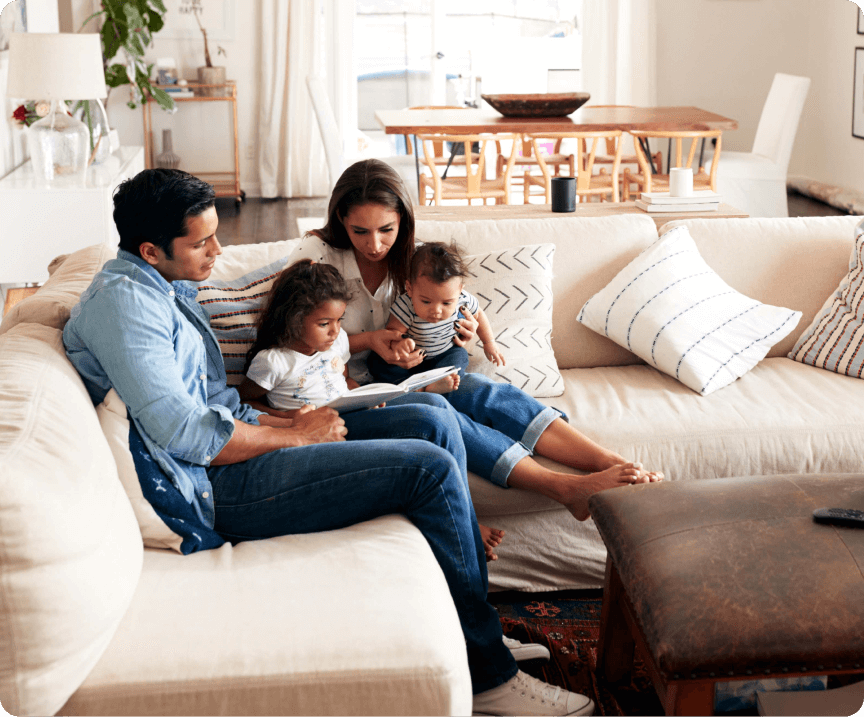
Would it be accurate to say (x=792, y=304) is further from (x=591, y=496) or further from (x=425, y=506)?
(x=425, y=506)

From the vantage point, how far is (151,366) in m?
1.59

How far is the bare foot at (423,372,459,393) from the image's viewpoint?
2.15 metres

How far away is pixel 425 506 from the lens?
1720mm

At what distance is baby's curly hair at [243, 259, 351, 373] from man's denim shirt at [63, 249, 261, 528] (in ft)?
0.90

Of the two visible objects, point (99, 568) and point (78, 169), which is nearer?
point (99, 568)

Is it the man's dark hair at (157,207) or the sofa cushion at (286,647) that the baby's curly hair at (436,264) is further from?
the sofa cushion at (286,647)

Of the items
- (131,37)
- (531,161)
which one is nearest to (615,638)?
(531,161)

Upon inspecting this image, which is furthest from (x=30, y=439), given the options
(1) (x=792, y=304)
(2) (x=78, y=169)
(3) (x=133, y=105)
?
(3) (x=133, y=105)

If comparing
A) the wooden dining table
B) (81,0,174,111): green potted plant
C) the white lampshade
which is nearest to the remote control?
the white lampshade

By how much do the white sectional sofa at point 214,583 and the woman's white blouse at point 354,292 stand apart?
52 cm

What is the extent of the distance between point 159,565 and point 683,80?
6.87m

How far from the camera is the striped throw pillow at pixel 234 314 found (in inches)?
84.0

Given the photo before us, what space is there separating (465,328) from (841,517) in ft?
3.35

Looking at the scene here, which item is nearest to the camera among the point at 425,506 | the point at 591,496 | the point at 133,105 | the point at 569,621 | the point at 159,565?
the point at 159,565
